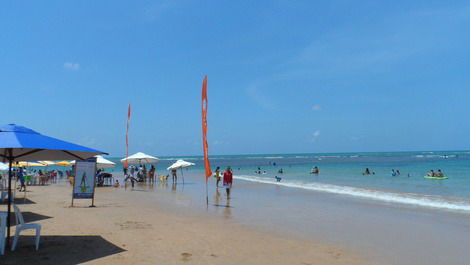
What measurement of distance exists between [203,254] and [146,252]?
1.14 metres

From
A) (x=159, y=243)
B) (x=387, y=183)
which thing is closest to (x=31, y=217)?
(x=159, y=243)

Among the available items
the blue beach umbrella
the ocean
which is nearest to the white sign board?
the blue beach umbrella

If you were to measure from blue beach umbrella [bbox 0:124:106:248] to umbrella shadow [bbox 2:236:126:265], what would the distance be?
1019 millimetres

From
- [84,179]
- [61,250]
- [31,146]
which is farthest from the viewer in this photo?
[84,179]

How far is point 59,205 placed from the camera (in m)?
13.7

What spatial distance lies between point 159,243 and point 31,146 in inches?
135

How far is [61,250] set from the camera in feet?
22.8

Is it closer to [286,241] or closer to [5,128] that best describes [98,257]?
[5,128]

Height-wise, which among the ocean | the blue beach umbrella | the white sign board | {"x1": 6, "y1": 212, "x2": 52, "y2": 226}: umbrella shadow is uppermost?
the blue beach umbrella

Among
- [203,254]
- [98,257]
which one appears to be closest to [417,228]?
[203,254]

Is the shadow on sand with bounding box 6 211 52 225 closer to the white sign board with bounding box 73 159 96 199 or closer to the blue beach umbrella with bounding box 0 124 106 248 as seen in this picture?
the white sign board with bounding box 73 159 96 199

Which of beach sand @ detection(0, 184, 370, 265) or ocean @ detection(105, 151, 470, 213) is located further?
ocean @ detection(105, 151, 470, 213)

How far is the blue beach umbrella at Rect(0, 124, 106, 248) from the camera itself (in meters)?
5.80

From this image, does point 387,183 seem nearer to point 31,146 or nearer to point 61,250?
point 61,250
